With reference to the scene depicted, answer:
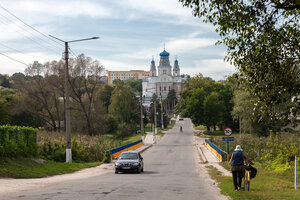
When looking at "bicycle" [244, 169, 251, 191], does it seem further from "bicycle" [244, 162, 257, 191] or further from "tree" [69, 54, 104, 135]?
"tree" [69, 54, 104, 135]

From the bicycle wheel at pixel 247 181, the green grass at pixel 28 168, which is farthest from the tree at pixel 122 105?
the bicycle wheel at pixel 247 181

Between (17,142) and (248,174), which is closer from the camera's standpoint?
(248,174)

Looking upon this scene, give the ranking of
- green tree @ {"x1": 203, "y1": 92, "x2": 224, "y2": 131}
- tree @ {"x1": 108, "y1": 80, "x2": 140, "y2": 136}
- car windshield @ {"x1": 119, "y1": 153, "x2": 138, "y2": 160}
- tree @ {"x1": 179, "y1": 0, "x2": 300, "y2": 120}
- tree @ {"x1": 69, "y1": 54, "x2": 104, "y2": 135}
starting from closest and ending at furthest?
tree @ {"x1": 179, "y1": 0, "x2": 300, "y2": 120} → car windshield @ {"x1": 119, "y1": 153, "x2": 138, "y2": 160} → tree @ {"x1": 69, "y1": 54, "x2": 104, "y2": 135} → green tree @ {"x1": 203, "y1": 92, "x2": 224, "y2": 131} → tree @ {"x1": 108, "y1": 80, "x2": 140, "y2": 136}

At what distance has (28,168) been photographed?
2277cm

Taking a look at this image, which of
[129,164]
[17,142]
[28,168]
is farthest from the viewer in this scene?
[129,164]

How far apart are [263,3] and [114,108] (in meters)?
79.9

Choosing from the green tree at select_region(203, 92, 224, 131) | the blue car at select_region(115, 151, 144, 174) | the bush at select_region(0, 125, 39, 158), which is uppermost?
the green tree at select_region(203, 92, 224, 131)

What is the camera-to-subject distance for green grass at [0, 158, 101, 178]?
808 inches

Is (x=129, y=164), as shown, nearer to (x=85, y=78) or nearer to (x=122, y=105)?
(x=85, y=78)

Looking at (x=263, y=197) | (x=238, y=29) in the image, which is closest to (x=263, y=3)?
(x=238, y=29)

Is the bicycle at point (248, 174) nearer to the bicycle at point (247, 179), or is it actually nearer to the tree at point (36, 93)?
the bicycle at point (247, 179)

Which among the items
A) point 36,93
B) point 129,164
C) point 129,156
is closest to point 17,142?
point 129,164

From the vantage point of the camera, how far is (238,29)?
12.1 meters

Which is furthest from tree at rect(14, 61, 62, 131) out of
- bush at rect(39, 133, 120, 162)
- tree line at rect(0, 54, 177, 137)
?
bush at rect(39, 133, 120, 162)
